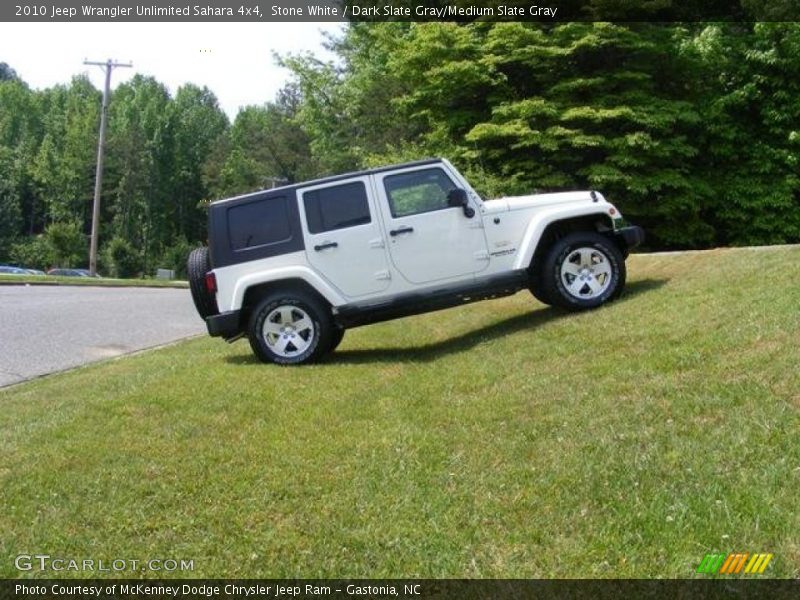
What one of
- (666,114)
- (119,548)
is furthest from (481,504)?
(666,114)

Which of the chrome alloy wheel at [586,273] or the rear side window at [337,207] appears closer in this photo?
the rear side window at [337,207]

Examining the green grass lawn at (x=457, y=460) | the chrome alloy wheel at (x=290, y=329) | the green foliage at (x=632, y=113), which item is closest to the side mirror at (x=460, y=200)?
the green grass lawn at (x=457, y=460)

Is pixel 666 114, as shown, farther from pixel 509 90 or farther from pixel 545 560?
pixel 545 560

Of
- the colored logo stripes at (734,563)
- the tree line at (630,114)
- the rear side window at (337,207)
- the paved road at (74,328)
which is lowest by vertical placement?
the colored logo stripes at (734,563)

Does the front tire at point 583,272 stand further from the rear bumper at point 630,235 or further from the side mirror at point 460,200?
the side mirror at point 460,200

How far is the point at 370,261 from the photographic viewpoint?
857cm

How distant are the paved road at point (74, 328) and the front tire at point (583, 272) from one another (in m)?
6.11

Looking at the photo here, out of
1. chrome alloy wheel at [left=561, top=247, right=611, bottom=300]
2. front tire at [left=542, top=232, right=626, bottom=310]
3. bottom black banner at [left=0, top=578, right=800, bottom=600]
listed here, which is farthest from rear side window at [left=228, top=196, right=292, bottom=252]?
bottom black banner at [left=0, top=578, right=800, bottom=600]

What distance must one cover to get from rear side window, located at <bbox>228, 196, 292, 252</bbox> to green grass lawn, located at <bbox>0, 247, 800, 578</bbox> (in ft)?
5.24

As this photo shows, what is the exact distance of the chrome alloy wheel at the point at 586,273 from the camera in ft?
28.9

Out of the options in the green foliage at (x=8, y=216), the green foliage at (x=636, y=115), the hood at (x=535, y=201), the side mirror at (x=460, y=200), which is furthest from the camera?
the green foliage at (x=8, y=216)

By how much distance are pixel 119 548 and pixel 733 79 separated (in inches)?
787

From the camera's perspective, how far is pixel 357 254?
857 centimetres

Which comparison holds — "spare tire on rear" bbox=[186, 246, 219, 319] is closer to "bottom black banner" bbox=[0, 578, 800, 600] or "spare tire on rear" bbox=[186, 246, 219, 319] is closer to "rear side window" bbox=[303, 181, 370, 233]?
"rear side window" bbox=[303, 181, 370, 233]
